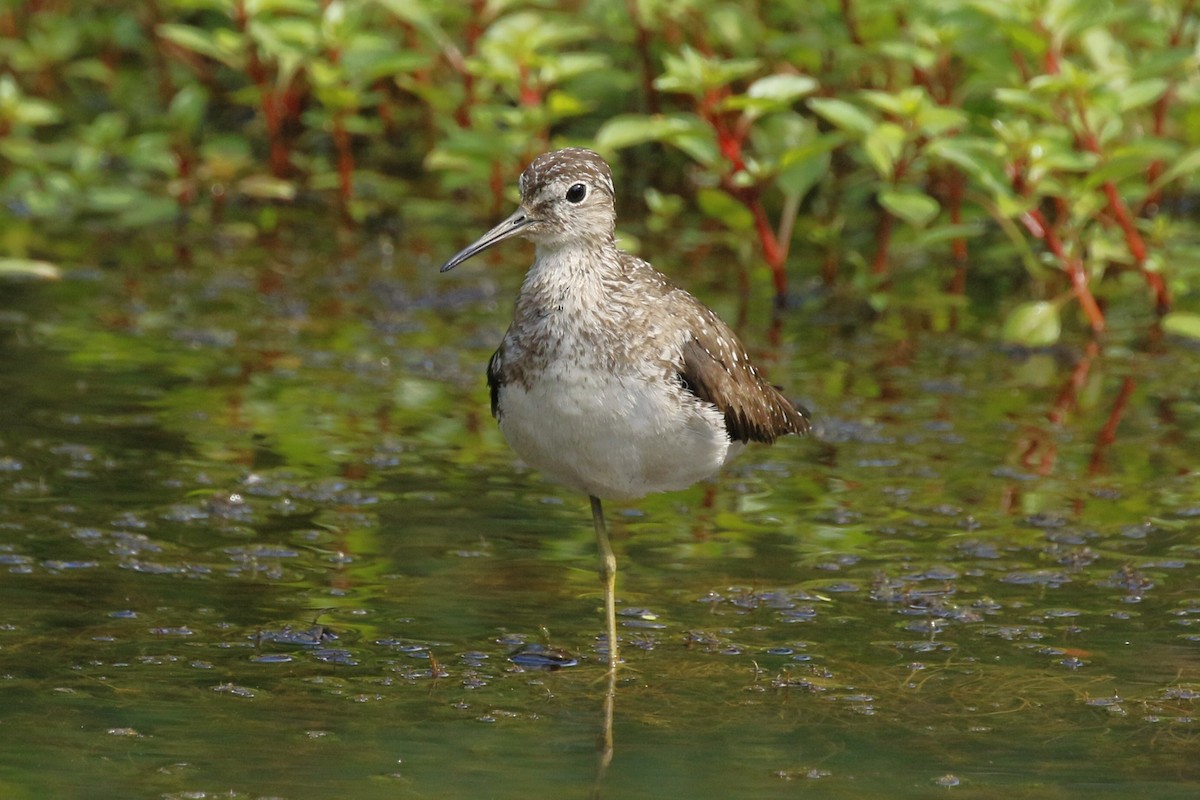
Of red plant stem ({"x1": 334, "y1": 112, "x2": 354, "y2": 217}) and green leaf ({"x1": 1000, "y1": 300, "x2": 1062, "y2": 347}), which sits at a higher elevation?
red plant stem ({"x1": 334, "y1": 112, "x2": 354, "y2": 217})

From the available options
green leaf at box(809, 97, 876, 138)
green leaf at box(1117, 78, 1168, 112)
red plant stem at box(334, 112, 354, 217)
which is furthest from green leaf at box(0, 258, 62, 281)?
green leaf at box(1117, 78, 1168, 112)

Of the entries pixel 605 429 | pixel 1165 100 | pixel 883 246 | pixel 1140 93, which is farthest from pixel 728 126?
pixel 605 429

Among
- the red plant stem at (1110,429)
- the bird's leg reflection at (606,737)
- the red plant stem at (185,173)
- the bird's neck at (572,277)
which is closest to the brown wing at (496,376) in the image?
the bird's neck at (572,277)

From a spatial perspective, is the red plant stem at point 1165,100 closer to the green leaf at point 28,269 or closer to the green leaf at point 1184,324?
the green leaf at point 1184,324

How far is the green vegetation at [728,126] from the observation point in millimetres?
8633

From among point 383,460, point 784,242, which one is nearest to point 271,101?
point 784,242

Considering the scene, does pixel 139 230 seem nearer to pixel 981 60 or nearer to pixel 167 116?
pixel 167 116

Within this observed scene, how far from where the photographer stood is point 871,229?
10930 millimetres

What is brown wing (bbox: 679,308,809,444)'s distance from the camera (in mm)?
5859

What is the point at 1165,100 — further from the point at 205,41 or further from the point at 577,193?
the point at 205,41

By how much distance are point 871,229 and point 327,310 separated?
11.2 ft

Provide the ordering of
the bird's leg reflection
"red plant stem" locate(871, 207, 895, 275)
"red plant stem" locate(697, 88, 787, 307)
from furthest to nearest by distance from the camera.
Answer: "red plant stem" locate(871, 207, 895, 275), "red plant stem" locate(697, 88, 787, 307), the bird's leg reflection

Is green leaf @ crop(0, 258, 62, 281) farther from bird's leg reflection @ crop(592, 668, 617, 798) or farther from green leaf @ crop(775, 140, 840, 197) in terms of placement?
bird's leg reflection @ crop(592, 668, 617, 798)

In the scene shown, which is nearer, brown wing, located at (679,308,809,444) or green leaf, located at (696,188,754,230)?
brown wing, located at (679,308,809,444)
